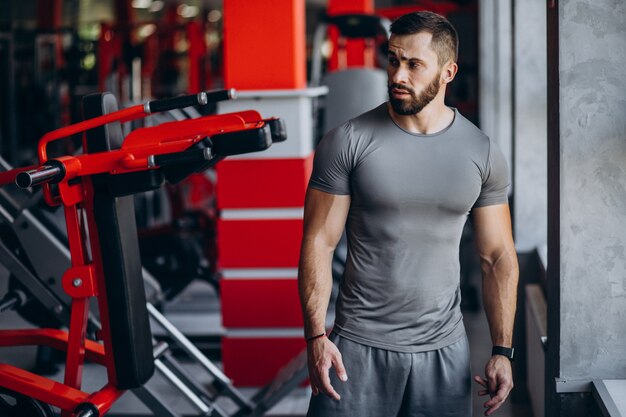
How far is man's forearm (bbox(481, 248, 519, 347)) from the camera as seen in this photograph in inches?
87.0

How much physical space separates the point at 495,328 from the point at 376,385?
0.35 m

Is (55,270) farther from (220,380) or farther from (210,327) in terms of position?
(210,327)

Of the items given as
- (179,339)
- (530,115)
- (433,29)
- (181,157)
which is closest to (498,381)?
(433,29)

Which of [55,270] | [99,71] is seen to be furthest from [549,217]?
[99,71]

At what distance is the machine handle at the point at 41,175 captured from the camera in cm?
234

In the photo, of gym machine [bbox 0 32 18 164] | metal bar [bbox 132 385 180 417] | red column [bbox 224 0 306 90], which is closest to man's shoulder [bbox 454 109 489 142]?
metal bar [bbox 132 385 180 417]

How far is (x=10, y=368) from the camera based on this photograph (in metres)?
2.88

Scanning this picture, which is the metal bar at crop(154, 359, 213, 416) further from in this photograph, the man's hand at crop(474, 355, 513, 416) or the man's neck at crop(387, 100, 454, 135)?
the man's neck at crop(387, 100, 454, 135)

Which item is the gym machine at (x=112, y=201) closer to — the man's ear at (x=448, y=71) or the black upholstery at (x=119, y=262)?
the black upholstery at (x=119, y=262)

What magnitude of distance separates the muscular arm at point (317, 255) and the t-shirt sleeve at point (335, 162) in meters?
0.02

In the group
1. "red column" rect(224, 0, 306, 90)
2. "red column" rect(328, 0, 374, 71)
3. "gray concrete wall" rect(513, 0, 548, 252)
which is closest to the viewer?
"red column" rect(224, 0, 306, 90)

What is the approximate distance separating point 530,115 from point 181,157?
237 centimetres

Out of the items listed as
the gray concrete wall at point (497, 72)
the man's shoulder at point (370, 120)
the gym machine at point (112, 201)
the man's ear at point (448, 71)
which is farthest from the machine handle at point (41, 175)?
the gray concrete wall at point (497, 72)

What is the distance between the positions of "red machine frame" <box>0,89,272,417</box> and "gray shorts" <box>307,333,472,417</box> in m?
0.73
